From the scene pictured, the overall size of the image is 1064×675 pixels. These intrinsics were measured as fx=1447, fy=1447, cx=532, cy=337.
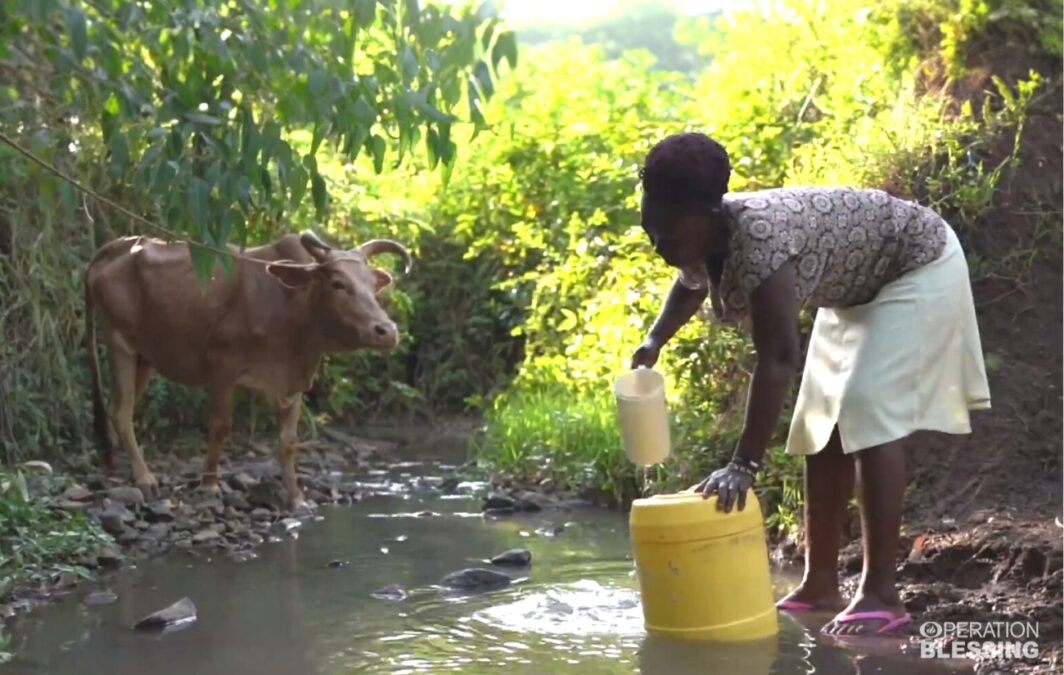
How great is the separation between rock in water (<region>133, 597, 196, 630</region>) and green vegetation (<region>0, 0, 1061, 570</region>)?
1.30 m

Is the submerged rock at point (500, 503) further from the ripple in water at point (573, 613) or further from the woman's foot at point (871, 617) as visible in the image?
the woman's foot at point (871, 617)

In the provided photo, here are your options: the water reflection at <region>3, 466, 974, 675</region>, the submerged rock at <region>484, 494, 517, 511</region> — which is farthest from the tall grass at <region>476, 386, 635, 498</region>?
the water reflection at <region>3, 466, 974, 675</region>

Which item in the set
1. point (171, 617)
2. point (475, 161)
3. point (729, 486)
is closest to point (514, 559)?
point (171, 617)

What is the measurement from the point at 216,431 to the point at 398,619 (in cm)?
283

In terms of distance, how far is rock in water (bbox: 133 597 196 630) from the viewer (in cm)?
479

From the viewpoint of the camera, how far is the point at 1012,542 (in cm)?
478

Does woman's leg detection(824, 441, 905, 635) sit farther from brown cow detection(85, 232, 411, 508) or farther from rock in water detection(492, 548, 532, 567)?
brown cow detection(85, 232, 411, 508)

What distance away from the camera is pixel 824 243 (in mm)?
4137

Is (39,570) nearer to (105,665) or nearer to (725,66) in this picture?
(105,665)

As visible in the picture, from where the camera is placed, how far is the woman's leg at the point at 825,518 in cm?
461

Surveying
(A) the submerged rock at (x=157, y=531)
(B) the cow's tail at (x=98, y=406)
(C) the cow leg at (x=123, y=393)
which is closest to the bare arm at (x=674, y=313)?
(A) the submerged rock at (x=157, y=531)

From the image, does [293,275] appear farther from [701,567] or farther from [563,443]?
[701,567]

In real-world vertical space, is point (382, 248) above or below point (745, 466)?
above

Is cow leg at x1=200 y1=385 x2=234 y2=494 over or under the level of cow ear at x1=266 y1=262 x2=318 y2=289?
under
